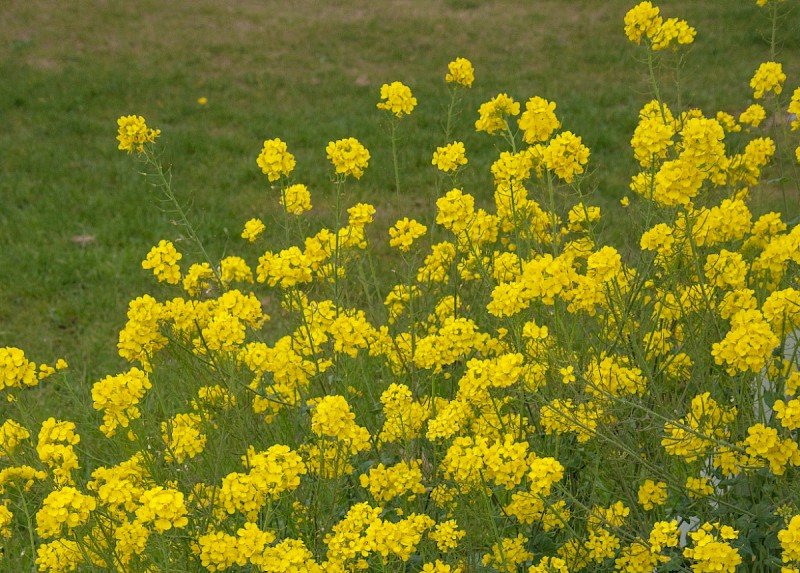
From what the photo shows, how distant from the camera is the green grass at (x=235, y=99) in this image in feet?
22.3

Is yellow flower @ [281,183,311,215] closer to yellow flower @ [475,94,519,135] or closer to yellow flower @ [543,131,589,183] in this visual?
yellow flower @ [475,94,519,135]

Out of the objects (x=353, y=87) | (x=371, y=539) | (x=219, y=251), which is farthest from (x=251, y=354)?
(x=353, y=87)

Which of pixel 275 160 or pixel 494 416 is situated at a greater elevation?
pixel 275 160

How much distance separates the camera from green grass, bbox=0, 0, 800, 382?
6.79 meters

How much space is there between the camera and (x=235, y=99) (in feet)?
33.9

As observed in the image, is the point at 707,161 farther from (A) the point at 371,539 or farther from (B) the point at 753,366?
(A) the point at 371,539

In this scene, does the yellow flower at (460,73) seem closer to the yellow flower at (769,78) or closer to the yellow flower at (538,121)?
the yellow flower at (538,121)

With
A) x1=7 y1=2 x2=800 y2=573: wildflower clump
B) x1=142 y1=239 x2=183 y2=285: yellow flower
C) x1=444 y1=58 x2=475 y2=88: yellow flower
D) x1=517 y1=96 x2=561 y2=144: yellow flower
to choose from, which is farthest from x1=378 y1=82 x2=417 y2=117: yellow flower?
x1=142 y1=239 x2=183 y2=285: yellow flower

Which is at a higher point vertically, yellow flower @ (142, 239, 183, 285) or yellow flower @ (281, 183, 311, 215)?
yellow flower @ (281, 183, 311, 215)

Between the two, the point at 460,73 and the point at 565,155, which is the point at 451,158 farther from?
the point at 565,155

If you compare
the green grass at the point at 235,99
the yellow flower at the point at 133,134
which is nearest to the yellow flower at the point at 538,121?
the yellow flower at the point at 133,134

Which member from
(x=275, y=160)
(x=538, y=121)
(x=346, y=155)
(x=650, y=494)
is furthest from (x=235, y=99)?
(x=650, y=494)

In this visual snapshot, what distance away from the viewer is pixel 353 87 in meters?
10.6

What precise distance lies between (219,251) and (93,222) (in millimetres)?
1283
